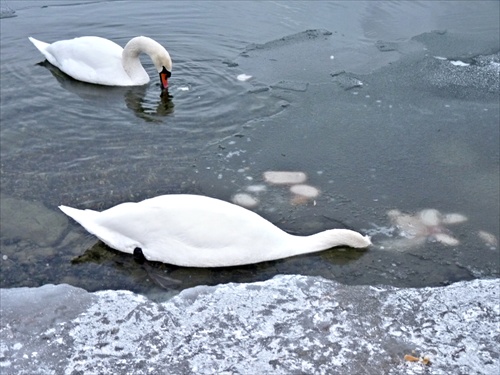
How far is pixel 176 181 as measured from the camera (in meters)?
5.57

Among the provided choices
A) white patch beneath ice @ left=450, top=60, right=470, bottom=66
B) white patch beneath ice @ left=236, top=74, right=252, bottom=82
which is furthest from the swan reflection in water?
white patch beneath ice @ left=450, top=60, right=470, bottom=66

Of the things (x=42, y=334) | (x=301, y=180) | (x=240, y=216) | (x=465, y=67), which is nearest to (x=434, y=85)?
(x=465, y=67)

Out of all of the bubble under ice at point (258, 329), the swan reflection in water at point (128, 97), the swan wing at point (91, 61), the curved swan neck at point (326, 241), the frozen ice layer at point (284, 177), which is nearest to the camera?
the bubble under ice at point (258, 329)

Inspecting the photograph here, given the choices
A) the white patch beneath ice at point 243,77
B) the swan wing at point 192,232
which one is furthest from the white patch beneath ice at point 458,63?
the swan wing at point 192,232

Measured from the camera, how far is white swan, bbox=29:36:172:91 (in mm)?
7477

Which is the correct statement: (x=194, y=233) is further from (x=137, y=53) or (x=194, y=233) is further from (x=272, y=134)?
(x=137, y=53)

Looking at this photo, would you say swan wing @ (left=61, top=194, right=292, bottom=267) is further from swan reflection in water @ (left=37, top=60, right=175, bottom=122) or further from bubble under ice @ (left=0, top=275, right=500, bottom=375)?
swan reflection in water @ (left=37, top=60, right=175, bottom=122)

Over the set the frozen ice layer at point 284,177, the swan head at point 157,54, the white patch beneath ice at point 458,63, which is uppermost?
the swan head at point 157,54

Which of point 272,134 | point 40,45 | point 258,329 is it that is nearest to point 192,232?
point 258,329

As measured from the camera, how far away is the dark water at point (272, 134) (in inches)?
185

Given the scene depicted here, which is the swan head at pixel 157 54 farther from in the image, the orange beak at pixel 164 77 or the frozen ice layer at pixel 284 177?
the frozen ice layer at pixel 284 177

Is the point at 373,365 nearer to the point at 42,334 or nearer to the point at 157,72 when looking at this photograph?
the point at 42,334

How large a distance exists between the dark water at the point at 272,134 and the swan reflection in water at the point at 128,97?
0.9 inches

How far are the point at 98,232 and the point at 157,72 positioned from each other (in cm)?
376
